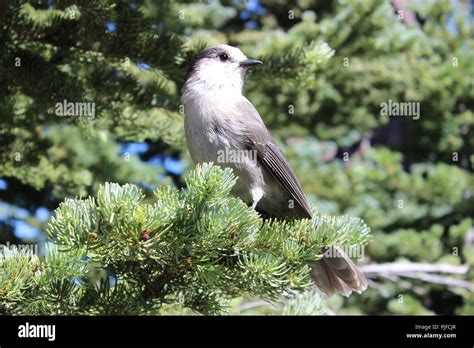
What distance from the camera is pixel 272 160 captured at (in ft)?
12.4

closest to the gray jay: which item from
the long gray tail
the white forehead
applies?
the long gray tail

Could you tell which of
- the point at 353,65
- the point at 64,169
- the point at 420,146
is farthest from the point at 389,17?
the point at 64,169

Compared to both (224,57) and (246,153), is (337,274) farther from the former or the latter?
(224,57)

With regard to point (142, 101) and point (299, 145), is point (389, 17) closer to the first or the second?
point (299, 145)

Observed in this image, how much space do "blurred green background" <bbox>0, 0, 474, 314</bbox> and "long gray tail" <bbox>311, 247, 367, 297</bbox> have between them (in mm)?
485

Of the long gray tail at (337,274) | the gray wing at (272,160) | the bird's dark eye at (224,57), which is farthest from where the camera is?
the bird's dark eye at (224,57)

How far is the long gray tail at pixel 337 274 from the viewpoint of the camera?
358cm

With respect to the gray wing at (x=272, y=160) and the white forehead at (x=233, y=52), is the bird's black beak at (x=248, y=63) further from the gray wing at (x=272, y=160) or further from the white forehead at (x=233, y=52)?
the gray wing at (x=272, y=160)

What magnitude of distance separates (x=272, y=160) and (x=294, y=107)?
Answer: 244cm

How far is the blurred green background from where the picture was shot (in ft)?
12.0

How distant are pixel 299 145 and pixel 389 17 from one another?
5.66 ft

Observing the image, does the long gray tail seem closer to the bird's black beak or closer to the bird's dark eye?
the bird's black beak

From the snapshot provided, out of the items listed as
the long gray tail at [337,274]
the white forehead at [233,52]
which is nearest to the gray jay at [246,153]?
the long gray tail at [337,274]
